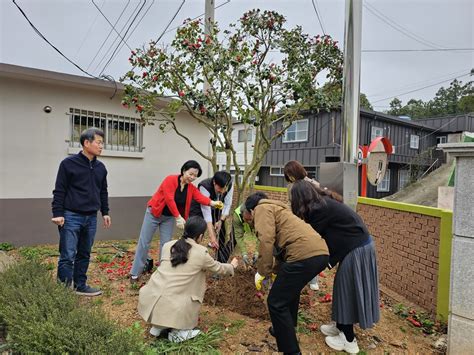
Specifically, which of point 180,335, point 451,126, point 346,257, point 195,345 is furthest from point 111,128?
point 451,126

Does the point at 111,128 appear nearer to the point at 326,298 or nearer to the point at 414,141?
the point at 326,298

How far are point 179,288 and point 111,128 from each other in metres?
5.02

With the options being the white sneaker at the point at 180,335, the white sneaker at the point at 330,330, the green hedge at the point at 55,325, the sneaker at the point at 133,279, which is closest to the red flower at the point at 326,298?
the white sneaker at the point at 330,330

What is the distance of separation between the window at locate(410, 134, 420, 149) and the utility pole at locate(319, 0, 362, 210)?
54.7 feet

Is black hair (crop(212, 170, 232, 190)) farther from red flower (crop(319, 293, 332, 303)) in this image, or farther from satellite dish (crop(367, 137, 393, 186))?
satellite dish (crop(367, 137, 393, 186))

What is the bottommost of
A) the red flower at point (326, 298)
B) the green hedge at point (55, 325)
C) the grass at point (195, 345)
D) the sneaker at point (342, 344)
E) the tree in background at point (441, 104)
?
the red flower at point (326, 298)

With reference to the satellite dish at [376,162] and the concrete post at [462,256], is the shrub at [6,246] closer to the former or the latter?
the satellite dish at [376,162]

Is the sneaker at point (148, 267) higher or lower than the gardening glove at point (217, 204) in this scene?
lower

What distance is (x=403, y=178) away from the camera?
58.7 feet

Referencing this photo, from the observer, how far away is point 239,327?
10.1 feet

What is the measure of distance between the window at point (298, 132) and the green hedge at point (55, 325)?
14.1m

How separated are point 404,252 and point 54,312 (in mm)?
3854

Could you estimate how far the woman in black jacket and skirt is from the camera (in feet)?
9.00

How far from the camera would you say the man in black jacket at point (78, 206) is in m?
3.43
